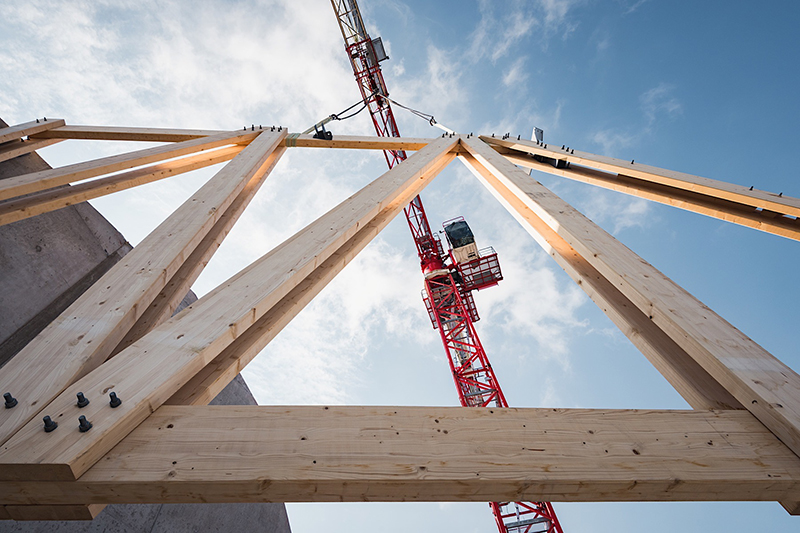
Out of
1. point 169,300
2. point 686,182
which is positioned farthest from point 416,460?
point 686,182

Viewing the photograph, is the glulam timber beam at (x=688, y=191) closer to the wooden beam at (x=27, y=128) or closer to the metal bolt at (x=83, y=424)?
the metal bolt at (x=83, y=424)

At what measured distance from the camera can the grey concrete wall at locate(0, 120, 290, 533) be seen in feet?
15.9

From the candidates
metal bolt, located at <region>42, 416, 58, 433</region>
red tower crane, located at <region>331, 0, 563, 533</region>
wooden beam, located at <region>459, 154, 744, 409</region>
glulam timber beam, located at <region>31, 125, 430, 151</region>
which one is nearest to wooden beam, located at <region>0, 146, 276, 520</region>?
metal bolt, located at <region>42, 416, 58, 433</region>

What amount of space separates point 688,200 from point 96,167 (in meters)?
6.28

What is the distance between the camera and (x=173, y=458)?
1.56 metres

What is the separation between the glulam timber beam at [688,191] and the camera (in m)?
3.66

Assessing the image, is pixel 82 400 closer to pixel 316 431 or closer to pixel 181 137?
pixel 316 431

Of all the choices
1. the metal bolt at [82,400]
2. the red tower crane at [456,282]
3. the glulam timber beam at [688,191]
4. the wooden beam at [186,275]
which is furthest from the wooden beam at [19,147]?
the red tower crane at [456,282]

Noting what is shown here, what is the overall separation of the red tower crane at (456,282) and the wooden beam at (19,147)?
46.0 feet

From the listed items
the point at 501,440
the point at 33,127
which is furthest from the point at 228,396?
the point at 501,440

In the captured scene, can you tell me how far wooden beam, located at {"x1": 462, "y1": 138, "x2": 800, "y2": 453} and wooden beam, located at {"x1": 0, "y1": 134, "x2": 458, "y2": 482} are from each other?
72.3 inches

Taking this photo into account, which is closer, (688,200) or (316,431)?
(316,431)

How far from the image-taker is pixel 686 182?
3990mm

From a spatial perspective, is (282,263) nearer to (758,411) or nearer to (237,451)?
(237,451)
